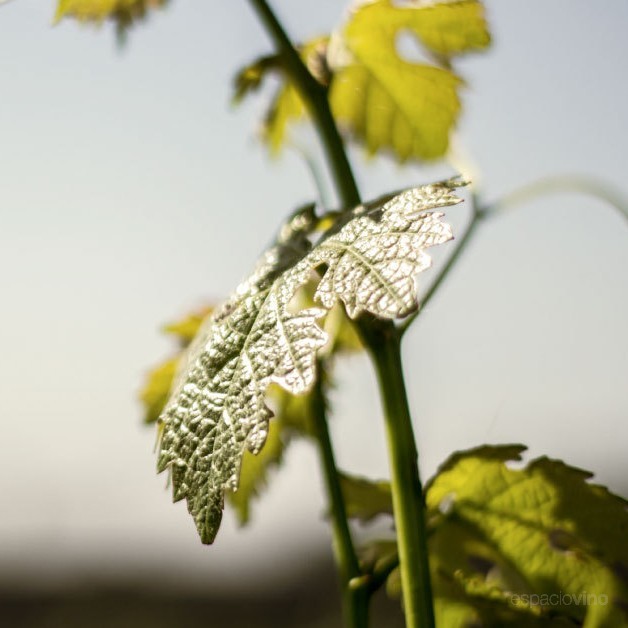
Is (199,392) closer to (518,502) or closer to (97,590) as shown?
(518,502)

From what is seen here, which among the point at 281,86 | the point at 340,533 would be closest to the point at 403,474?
the point at 340,533

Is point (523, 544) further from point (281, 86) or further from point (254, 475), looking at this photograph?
point (281, 86)

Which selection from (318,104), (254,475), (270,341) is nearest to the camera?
(270,341)

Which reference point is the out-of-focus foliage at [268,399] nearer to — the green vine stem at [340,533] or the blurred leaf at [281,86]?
the green vine stem at [340,533]

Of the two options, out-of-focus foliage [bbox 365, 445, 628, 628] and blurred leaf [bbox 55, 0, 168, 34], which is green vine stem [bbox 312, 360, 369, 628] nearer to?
out-of-focus foliage [bbox 365, 445, 628, 628]

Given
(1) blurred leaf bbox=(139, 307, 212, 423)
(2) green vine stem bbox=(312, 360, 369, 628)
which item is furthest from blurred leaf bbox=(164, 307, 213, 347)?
(2) green vine stem bbox=(312, 360, 369, 628)

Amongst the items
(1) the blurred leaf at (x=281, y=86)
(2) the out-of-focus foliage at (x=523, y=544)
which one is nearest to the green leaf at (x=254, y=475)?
(2) the out-of-focus foliage at (x=523, y=544)

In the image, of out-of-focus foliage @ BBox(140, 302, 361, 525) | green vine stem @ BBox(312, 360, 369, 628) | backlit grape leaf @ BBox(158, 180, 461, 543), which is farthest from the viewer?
out-of-focus foliage @ BBox(140, 302, 361, 525)
